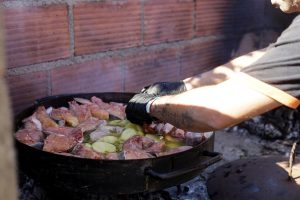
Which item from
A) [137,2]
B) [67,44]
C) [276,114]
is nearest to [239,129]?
[276,114]

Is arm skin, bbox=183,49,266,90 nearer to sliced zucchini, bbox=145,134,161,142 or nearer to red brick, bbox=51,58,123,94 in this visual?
sliced zucchini, bbox=145,134,161,142

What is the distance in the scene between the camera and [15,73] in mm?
2768

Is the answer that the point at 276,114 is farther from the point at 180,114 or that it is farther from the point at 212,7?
the point at 180,114

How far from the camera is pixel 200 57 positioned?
4527 mm

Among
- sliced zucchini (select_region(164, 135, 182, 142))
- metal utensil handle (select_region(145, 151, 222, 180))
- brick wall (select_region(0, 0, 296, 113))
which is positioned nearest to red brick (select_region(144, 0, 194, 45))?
brick wall (select_region(0, 0, 296, 113))

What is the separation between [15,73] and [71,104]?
43cm

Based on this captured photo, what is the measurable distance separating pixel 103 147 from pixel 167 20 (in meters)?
2.01

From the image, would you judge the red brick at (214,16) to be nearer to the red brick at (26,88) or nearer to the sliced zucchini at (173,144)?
the red brick at (26,88)

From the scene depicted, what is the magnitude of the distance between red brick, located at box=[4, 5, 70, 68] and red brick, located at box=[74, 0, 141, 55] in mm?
132

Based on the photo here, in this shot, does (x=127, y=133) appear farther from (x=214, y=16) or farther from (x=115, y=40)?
(x=214, y=16)

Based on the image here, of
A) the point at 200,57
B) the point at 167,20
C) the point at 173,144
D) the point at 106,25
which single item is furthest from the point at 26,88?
the point at 200,57

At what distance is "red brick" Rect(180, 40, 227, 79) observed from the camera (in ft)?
14.2

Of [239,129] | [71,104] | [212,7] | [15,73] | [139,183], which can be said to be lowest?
[239,129]

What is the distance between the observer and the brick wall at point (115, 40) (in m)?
2.81
